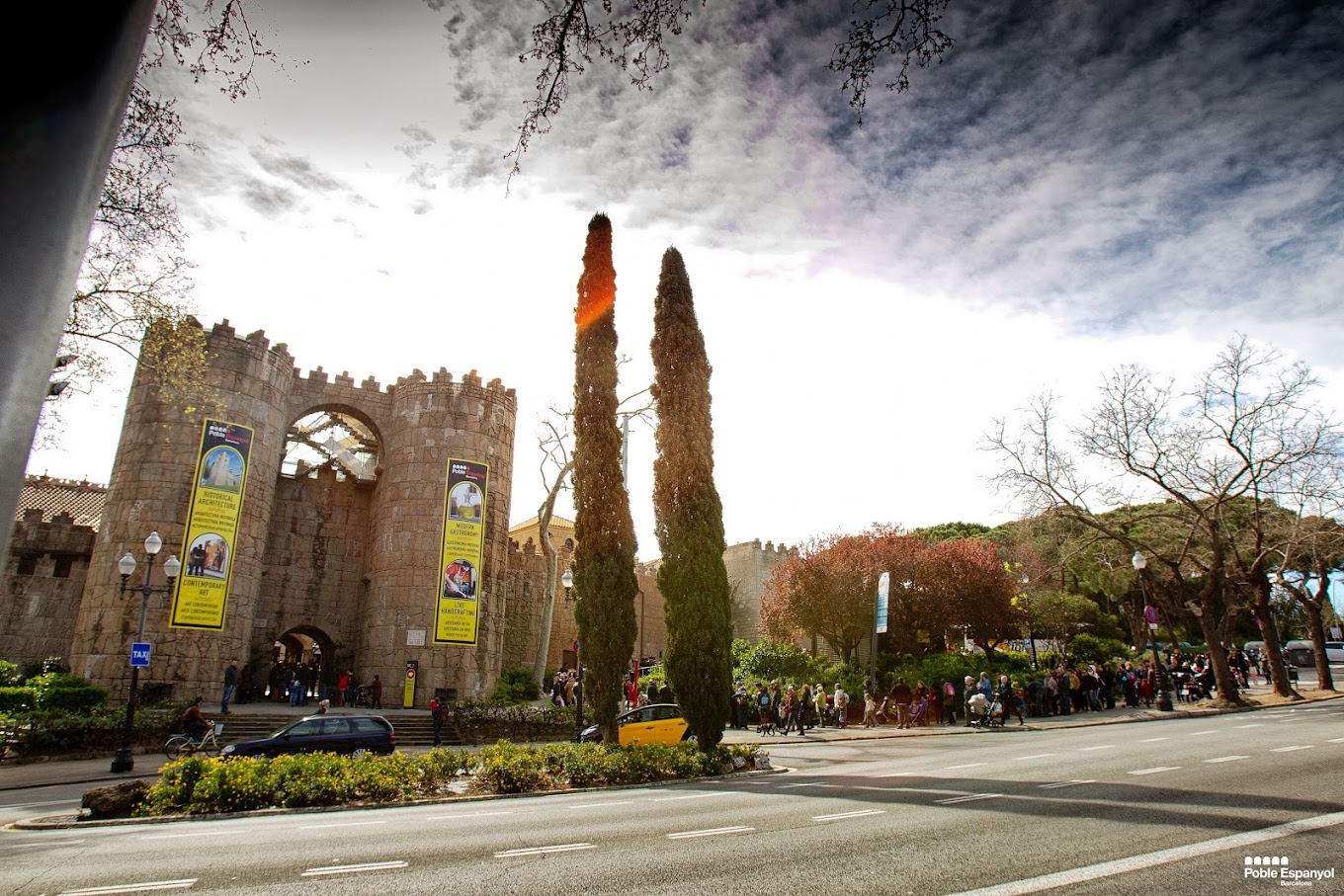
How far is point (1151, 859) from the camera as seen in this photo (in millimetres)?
6457

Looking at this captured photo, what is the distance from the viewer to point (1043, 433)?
25.9m

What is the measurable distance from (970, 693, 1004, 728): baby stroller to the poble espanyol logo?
18.2 metres

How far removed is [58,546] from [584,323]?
2550 centimetres

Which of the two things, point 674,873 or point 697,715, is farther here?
point 697,715

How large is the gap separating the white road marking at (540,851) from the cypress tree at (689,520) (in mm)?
7981

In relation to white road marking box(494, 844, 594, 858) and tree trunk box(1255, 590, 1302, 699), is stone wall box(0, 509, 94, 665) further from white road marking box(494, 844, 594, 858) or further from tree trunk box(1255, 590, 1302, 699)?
tree trunk box(1255, 590, 1302, 699)

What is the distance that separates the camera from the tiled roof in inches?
1325

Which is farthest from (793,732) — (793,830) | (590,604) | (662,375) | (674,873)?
(674,873)

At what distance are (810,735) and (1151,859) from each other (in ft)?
61.2

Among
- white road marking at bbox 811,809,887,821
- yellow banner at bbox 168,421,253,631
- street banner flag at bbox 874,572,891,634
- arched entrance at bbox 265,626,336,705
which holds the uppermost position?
yellow banner at bbox 168,421,253,631

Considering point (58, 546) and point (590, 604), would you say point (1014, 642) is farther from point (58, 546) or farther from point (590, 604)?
point (58, 546)

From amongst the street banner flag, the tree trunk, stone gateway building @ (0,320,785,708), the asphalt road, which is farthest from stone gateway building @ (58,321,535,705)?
the tree trunk

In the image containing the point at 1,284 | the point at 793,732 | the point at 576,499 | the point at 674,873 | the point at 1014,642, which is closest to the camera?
the point at 1,284

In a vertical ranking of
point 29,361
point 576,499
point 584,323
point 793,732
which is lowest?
point 793,732
